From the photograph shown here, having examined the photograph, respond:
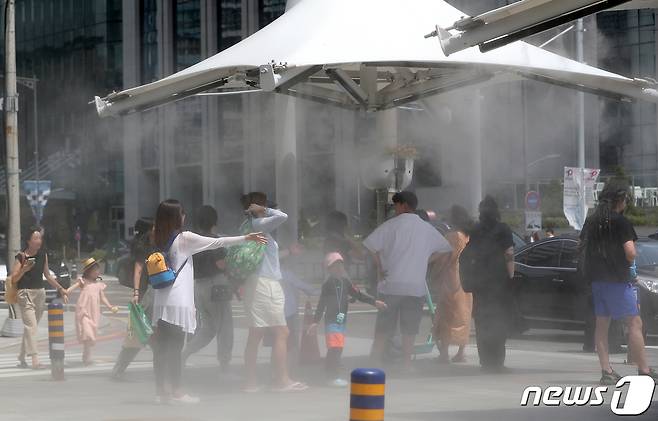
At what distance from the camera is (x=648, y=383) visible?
891 centimetres

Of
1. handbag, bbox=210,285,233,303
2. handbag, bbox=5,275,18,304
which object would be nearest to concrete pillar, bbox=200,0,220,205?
handbag, bbox=5,275,18,304

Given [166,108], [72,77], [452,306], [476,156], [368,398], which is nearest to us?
[368,398]

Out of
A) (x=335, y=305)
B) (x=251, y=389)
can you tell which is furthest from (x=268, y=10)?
(x=251, y=389)

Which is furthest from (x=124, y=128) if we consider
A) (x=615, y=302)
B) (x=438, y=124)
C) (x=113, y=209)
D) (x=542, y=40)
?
(x=113, y=209)

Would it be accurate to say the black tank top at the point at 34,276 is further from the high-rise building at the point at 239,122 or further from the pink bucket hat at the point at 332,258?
the pink bucket hat at the point at 332,258

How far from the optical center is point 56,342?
11.1 meters

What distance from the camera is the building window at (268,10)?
1083 inches

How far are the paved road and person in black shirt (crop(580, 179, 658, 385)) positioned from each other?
1.68ft

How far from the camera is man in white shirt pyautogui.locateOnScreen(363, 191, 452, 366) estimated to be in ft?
34.3

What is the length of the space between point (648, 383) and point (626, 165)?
6.79 meters

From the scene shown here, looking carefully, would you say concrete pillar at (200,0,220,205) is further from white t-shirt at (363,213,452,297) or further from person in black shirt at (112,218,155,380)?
white t-shirt at (363,213,452,297)

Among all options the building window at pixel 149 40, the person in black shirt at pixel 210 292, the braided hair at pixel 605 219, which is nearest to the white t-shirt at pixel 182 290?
the person in black shirt at pixel 210 292

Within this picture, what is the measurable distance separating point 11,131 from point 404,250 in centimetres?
958

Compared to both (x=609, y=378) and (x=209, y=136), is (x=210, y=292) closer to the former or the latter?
(x=609, y=378)
